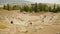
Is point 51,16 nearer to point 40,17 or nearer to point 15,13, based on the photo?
point 40,17

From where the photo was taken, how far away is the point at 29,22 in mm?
3072

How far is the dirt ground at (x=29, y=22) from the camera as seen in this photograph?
116 inches

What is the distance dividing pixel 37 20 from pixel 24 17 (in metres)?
0.27

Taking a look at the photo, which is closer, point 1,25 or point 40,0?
point 1,25

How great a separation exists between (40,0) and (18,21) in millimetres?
645

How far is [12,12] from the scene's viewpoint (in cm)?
318

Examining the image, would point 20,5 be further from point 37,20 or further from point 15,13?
point 37,20

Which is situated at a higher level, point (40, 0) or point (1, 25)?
point (40, 0)

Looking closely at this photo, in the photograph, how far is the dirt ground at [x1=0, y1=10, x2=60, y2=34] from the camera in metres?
2.94

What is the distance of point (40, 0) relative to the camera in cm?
327

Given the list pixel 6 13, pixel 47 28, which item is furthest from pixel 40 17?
pixel 6 13

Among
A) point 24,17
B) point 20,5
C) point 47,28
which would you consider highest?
point 20,5

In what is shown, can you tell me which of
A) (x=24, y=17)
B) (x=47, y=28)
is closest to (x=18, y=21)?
(x=24, y=17)

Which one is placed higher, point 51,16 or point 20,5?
point 20,5
